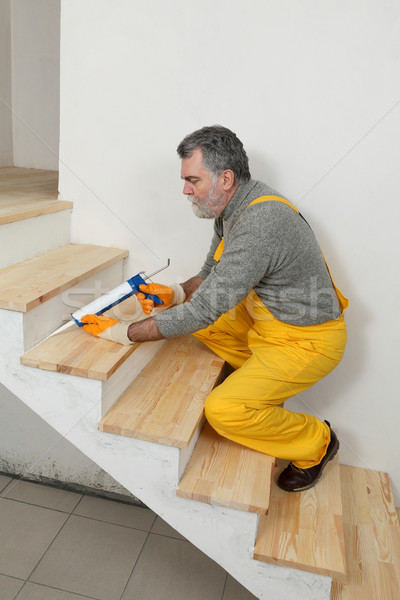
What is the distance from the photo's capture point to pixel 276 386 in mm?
1661

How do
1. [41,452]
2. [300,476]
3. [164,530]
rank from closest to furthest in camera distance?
[300,476] < [164,530] < [41,452]

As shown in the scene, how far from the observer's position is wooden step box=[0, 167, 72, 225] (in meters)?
1.77

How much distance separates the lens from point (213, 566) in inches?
83.7

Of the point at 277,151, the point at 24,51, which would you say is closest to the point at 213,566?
the point at 277,151

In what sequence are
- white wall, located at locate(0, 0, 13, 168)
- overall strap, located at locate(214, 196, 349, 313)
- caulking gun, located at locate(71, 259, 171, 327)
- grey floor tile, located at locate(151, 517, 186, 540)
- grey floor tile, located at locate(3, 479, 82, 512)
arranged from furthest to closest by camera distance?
white wall, located at locate(0, 0, 13, 168) < grey floor tile, located at locate(3, 479, 82, 512) < grey floor tile, located at locate(151, 517, 186, 540) < caulking gun, located at locate(71, 259, 171, 327) < overall strap, located at locate(214, 196, 349, 313)

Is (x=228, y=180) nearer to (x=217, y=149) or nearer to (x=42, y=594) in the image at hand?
(x=217, y=149)

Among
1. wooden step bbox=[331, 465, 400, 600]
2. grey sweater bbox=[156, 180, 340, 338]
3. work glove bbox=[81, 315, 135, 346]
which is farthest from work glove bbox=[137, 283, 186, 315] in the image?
wooden step bbox=[331, 465, 400, 600]

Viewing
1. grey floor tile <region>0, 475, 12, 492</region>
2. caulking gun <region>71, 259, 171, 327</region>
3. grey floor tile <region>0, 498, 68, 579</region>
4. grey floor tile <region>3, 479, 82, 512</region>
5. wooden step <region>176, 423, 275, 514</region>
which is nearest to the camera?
wooden step <region>176, 423, 275, 514</region>

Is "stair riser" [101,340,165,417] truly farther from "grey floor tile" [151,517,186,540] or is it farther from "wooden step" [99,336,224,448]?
"grey floor tile" [151,517,186,540]

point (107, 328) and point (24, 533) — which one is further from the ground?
point (107, 328)

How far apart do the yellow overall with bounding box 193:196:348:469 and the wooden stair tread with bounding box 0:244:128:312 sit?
59cm

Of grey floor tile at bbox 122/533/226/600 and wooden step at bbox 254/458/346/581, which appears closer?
wooden step at bbox 254/458/346/581

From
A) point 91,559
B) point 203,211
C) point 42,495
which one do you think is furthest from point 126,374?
point 42,495

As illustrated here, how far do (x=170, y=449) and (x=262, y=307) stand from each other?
0.59m
